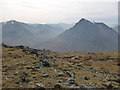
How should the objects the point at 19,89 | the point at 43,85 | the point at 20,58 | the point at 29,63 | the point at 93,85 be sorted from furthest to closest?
the point at 20,58 → the point at 29,63 → the point at 93,85 → the point at 43,85 → the point at 19,89

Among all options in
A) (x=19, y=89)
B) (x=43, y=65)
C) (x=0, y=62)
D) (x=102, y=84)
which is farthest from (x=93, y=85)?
(x=0, y=62)

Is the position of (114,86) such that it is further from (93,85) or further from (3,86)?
(3,86)

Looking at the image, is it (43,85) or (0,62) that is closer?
(43,85)

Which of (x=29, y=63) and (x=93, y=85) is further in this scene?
(x=29, y=63)

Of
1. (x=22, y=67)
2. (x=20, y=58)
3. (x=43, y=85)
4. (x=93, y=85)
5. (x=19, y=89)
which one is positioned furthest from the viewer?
(x=20, y=58)

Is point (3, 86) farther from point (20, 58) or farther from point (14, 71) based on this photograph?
point (20, 58)

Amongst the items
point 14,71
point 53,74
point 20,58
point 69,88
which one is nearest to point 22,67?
point 14,71

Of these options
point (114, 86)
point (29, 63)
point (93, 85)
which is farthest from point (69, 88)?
point (29, 63)

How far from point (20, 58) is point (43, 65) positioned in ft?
32.3

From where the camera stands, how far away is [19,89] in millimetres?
27250

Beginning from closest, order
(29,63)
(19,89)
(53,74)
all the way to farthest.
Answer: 1. (19,89)
2. (53,74)
3. (29,63)

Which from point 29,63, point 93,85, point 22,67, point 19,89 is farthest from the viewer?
point 29,63

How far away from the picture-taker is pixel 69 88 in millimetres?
28172

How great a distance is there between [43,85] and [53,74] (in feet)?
21.9
